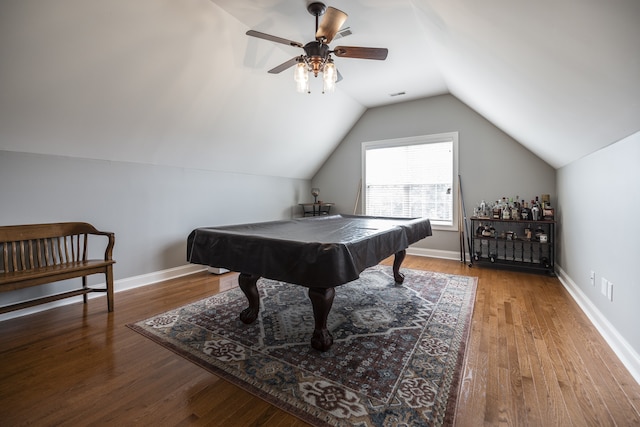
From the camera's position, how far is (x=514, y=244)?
13.8 feet

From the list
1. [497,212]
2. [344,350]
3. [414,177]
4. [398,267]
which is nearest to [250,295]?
[344,350]

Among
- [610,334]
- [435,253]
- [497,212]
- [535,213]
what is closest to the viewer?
[610,334]

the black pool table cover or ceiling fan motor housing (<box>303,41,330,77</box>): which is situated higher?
ceiling fan motor housing (<box>303,41,330,77</box>)

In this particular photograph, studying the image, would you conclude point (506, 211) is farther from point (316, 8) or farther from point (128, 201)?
point (128, 201)

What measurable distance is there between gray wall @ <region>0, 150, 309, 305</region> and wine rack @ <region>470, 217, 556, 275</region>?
371cm

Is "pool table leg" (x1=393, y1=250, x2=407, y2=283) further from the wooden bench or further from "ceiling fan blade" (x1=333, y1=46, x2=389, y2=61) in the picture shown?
the wooden bench

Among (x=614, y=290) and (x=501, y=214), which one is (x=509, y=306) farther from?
(x=501, y=214)

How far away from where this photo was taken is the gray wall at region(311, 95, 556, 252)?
421 cm

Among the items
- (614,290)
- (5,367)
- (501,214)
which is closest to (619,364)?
(614,290)

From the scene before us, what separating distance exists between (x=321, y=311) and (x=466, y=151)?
401cm

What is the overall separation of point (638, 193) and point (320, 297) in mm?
1995

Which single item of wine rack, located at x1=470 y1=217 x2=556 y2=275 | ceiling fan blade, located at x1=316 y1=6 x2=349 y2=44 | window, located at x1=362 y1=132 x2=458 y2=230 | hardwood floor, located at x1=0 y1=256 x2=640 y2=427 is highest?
ceiling fan blade, located at x1=316 y1=6 x2=349 y2=44

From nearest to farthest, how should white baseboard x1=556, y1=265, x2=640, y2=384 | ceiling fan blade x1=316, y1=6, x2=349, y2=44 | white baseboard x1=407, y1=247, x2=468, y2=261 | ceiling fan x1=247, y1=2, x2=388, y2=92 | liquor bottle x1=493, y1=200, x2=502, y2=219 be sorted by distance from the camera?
white baseboard x1=556, y1=265, x2=640, y2=384 → ceiling fan blade x1=316, y1=6, x2=349, y2=44 → ceiling fan x1=247, y1=2, x2=388, y2=92 → liquor bottle x1=493, y1=200, x2=502, y2=219 → white baseboard x1=407, y1=247, x2=468, y2=261

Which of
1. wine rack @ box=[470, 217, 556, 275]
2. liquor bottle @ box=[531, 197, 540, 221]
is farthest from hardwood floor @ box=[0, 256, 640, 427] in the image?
liquor bottle @ box=[531, 197, 540, 221]
